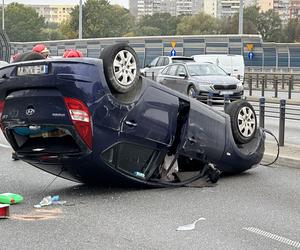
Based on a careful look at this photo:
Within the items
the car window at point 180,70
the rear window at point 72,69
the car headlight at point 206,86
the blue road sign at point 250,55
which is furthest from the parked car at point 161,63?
the rear window at point 72,69

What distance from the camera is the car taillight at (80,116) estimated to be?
22.9ft

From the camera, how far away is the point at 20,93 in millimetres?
7230

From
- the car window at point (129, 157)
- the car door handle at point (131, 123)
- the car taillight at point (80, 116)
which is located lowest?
the car window at point (129, 157)

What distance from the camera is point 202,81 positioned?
22734mm

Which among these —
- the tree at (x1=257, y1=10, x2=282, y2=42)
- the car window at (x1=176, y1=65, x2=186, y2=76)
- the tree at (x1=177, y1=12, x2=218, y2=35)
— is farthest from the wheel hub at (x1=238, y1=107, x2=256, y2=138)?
the tree at (x1=257, y1=10, x2=282, y2=42)

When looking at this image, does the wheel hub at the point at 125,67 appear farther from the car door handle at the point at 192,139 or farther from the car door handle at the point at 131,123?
the car door handle at the point at 192,139

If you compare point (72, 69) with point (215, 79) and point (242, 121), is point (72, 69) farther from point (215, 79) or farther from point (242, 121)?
point (215, 79)

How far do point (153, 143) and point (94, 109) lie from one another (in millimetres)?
1035

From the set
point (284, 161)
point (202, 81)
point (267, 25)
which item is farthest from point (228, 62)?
point (267, 25)

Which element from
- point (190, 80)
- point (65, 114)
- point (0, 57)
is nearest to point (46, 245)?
point (65, 114)

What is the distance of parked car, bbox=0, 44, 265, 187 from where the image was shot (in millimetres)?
7027

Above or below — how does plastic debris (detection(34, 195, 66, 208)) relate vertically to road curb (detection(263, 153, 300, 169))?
above

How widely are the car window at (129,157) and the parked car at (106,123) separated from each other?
0.04ft

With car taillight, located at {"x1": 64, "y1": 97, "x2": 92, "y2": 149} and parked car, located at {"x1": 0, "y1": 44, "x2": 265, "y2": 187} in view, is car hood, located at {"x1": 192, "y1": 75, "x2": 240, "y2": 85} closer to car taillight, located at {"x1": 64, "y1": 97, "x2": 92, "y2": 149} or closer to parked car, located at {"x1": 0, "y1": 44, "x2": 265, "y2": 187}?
parked car, located at {"x1": 0, "y1": 44, "x2": 265, "y2": 187}
